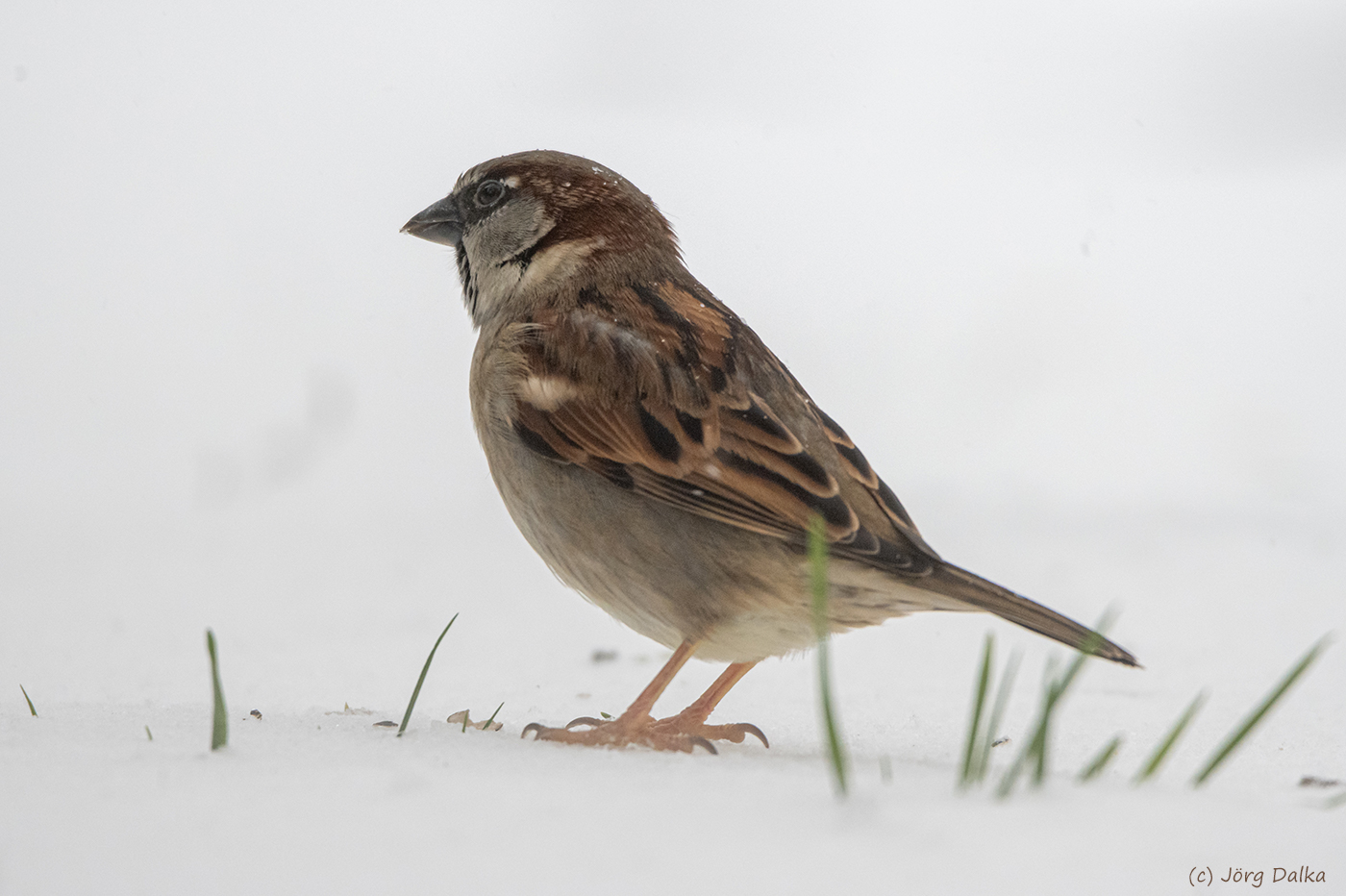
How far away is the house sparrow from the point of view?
2.70 metres

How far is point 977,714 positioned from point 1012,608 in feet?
2.58

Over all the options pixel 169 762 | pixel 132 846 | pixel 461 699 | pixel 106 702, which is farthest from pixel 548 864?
pixel 461 699

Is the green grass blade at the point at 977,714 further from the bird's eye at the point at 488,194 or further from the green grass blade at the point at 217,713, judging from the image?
the bird's eye at the point at 488,194

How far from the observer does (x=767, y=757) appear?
94.5 inches

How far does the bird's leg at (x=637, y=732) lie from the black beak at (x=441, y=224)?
176 centimetres

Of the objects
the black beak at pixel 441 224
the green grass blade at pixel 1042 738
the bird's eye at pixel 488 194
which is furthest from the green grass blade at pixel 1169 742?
the black beak at pixel 441 224

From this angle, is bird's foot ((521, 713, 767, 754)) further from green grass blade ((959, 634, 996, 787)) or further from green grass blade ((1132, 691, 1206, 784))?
green grass blade ((1132, 691, 1206, 784))

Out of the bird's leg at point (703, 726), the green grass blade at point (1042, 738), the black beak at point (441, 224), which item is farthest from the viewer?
the black beak at point (441, 224)

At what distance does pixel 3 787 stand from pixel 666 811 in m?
1.08

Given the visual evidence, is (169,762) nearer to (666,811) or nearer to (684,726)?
(666,811)

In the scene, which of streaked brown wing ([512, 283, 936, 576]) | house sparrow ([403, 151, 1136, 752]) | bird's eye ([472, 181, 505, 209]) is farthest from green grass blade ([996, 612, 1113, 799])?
bird's eye ([472, 181, 505, 209])

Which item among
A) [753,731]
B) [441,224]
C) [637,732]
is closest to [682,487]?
[637,732]

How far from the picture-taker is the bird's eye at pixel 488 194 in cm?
374

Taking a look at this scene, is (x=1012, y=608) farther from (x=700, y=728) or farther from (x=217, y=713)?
(x=217, y=713)
